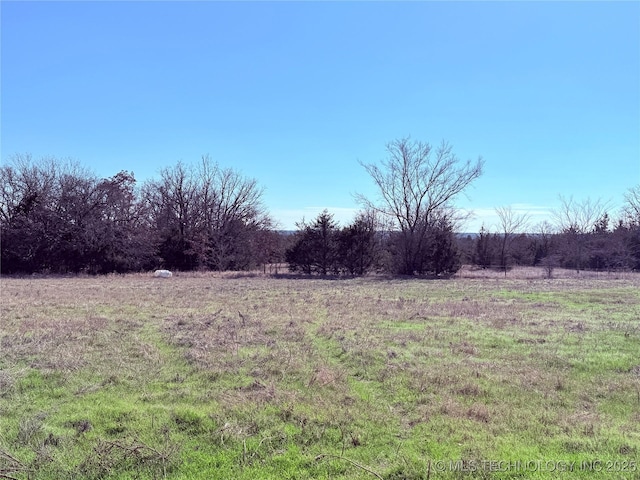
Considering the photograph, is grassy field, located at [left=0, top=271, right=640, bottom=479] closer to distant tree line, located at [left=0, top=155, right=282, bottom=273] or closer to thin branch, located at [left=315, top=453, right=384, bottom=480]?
thin branch, located at [left=315, top=453, right=384, bottom=480]

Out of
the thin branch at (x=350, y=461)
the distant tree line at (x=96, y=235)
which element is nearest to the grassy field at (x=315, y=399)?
the thin branch at (x=350, y=461)

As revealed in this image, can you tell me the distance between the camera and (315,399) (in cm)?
434

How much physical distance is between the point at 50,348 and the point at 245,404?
388 cm

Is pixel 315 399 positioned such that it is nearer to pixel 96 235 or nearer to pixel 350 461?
pixel 350 461

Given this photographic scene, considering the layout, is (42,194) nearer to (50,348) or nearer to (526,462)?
(50,348)

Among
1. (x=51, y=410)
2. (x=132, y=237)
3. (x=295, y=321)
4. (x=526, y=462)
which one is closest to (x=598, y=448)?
(x=526, y=462)

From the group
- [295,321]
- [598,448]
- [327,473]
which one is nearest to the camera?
[327,473]

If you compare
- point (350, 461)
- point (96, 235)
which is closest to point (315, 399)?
point (350, 461)

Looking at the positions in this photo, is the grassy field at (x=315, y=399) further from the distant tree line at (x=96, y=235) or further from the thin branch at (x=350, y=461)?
the distant tree line at (x=96, y=235)

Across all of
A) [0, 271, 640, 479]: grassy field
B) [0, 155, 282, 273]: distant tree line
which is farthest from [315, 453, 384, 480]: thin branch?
[0, 155, 282, 273]: distant tree line

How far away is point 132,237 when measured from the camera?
2639cm

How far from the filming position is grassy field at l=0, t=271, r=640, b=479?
122 inches

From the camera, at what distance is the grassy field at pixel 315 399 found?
3.10m

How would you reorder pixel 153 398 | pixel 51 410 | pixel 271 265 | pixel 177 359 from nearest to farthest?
pixel 51 410 → pixel 153 398 → pixel 177 359 → pixel 271 265
